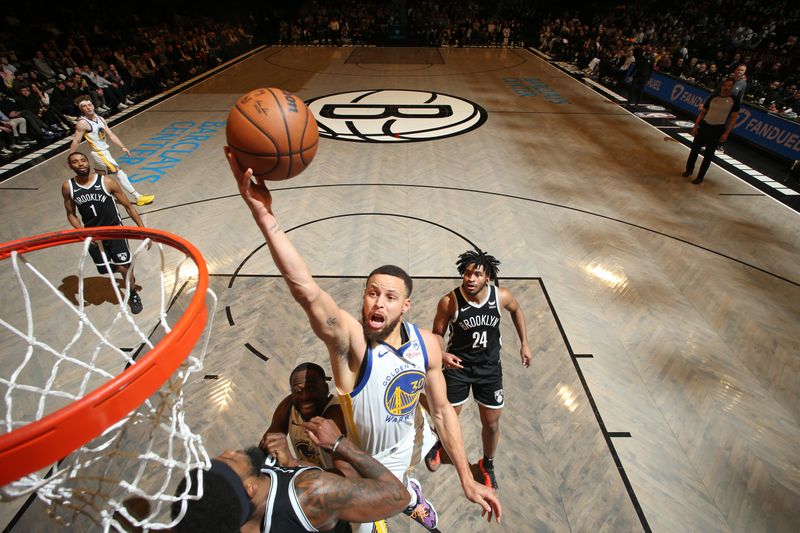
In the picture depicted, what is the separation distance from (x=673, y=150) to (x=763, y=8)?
44.1 feet

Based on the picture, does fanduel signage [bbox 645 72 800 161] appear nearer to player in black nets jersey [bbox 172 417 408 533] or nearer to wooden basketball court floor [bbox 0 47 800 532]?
wooden basketball court floor [bbox 0 47 800 532]

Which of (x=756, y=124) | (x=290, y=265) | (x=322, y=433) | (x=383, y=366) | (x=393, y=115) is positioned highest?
(x=290, y=265)

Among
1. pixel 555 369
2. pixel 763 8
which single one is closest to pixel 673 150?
pixel 555 369

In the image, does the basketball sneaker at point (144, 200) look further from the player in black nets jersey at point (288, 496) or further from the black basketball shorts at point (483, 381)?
the player in black nets jersey at point (288, 496)

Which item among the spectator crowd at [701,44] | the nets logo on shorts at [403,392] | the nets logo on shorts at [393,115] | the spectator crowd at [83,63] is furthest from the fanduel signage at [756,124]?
the spectator crowd at [83,63]

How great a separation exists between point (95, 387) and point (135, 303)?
3.55 feet

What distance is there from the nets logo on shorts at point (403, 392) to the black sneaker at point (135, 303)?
376 cm

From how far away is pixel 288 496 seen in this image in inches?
64.5

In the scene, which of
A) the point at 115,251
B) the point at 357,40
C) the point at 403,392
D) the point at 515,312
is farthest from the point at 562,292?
the point at 357,40

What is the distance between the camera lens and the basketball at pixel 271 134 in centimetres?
185

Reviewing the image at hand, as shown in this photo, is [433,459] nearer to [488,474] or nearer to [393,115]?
[488,474]

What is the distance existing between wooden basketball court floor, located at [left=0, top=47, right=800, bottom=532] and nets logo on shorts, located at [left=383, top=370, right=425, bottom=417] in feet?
4.15

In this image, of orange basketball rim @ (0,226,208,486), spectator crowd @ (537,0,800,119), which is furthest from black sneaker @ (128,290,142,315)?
spectator crowd @ (537,0,800,119)

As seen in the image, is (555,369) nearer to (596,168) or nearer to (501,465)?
(501,465)
